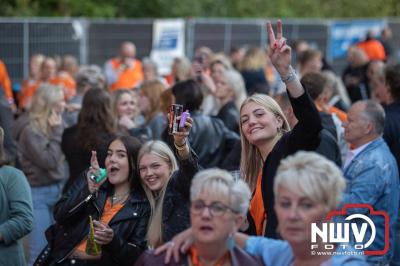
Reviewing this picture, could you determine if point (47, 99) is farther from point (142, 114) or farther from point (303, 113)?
point (303, 113)

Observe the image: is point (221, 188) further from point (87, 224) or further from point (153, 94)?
point (153, 94)

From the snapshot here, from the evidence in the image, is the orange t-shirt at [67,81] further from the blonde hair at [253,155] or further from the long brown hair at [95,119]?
the blonde hair at [253,155]

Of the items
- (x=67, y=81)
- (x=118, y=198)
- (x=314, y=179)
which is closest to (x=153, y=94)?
(x=118, y=198)

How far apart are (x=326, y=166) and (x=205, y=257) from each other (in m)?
0.70

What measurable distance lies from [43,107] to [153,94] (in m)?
1.34

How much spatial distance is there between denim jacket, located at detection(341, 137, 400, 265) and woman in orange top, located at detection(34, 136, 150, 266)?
1.53 meters

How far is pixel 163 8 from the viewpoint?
83.1ft

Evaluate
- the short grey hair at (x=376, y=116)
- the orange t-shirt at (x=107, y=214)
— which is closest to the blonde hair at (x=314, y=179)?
the orange t-shirt at (x=107, y=214)

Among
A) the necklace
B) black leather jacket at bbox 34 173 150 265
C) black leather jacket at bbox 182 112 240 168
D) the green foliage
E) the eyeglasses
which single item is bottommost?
black leather jacket at bbox 34 173 150 265

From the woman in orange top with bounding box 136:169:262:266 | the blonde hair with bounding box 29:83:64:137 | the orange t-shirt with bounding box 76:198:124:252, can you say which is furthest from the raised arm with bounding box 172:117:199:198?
the blonde hair with bounding box 29:83:64:137

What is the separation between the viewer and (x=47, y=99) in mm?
8641

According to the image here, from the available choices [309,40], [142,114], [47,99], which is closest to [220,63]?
[142,114]

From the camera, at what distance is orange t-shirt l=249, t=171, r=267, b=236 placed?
17.4ft

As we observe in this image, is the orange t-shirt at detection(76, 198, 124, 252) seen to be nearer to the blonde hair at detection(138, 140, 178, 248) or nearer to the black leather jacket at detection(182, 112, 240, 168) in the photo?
the blonde hair at detection(138, 140, 178, 248)
